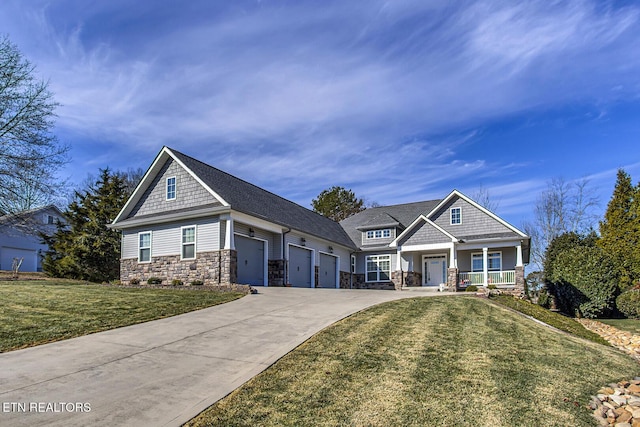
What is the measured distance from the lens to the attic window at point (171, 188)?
19.7 m

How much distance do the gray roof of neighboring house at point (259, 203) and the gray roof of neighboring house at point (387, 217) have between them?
2151 mm

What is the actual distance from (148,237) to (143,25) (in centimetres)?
1012

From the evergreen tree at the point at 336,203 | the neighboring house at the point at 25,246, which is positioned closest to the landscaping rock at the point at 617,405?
the neighboring house at the point at 25,246

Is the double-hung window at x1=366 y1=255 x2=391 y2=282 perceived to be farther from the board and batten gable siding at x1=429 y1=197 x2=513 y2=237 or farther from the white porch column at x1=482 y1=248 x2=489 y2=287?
the white porch column at x1=482 y1=248 x2=489 y2=287

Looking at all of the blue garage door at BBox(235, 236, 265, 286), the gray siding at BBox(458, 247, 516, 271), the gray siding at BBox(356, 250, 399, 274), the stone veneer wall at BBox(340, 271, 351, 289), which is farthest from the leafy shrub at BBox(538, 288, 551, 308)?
the blue garage door at BBox(235, 236, 265, 286)

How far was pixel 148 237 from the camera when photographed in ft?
65.3

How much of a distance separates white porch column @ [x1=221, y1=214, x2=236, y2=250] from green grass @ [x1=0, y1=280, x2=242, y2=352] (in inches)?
95.1

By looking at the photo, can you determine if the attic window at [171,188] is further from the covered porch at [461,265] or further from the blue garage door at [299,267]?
the covered porch at [461,265]

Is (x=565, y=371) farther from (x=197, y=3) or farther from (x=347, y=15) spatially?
(x=197, y=3)

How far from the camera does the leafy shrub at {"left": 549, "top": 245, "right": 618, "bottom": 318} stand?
19219 mm

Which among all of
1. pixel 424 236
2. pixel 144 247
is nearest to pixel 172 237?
pixel 144 247

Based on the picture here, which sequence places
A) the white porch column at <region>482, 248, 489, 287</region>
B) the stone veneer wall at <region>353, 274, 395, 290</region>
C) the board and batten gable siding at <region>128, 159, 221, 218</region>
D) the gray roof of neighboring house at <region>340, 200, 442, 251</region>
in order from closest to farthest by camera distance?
the board and batten gable siding at <region>128, 159, 221, 218</region>, the white porch column at <region>482, 248, 489, 287</region>, the stone veneer wall at <region>353, 274, 395, 290</region>, the gray roof of neighboring house at <region>340, 200, 442, 251</region>

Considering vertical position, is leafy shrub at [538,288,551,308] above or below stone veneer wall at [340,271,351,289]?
below

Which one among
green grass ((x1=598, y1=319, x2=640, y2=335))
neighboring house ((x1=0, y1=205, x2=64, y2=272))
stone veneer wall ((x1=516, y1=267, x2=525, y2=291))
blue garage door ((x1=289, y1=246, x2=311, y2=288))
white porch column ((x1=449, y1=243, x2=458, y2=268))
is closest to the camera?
green grass ((x1=598, y1=319, x2=640, y2=335))
